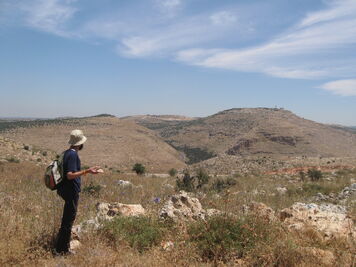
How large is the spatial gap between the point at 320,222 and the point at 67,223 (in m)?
3.93

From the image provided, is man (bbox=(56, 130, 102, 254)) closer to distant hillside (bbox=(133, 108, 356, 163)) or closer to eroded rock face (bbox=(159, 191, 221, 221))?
eroded rock face (bbox=(159, 191, 221, 221))

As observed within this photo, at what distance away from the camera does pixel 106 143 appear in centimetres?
5672

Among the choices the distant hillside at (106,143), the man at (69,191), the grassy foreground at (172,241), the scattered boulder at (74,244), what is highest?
the man at (69,191)

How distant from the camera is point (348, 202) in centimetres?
920

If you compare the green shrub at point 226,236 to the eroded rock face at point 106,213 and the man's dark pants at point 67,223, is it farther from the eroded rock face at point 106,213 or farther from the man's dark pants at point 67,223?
the man's dark pants at point 67,223

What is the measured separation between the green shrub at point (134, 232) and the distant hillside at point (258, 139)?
192ft

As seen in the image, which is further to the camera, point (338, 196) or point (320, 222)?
point (338, 196)

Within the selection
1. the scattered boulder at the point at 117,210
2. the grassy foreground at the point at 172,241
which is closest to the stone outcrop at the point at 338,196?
the grassy foreground at the point at 172,241

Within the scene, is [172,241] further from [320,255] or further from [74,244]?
[320,255]

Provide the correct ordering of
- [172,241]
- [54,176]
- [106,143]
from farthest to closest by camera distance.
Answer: [106,143] < [172,241] < [54,176]

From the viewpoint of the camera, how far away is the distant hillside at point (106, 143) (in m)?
48.7

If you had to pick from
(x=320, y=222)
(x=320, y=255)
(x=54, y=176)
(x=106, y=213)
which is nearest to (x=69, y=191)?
(x=54, y=176)

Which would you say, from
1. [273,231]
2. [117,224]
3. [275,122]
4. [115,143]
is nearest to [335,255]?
[273,231]

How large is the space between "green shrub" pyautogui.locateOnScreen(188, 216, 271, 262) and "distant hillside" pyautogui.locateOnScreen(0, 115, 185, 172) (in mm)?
39626
